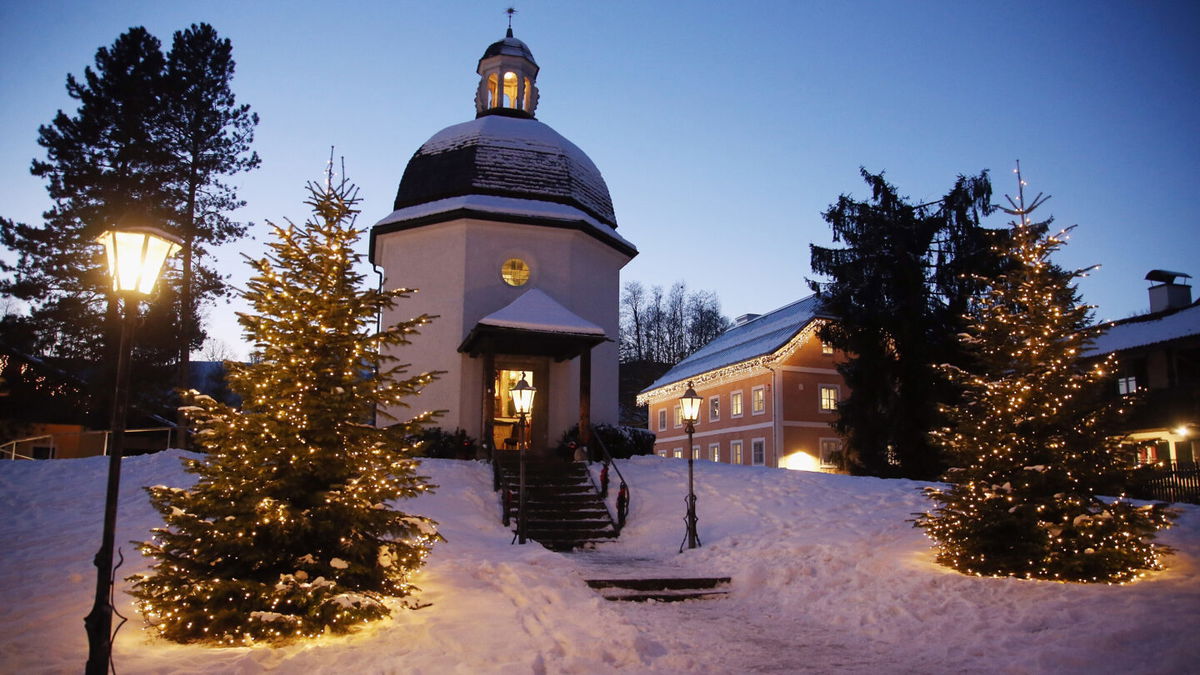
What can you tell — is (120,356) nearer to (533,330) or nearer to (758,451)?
(533,330)

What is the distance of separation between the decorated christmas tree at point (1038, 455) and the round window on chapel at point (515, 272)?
12688 millimetres

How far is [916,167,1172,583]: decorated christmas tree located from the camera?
927 cm

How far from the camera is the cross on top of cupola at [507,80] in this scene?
25.3 m

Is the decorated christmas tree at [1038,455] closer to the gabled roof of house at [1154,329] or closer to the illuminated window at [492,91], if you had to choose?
the gabled roof of house at [1154,329]

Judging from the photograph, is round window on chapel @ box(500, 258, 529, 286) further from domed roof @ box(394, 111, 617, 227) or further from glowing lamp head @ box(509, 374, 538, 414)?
glowing lamp head @ box(509, 374, 538, 414)

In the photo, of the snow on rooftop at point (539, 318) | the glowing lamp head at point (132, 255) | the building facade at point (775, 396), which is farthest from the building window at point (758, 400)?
the glowing lamp head at point (132, 255)

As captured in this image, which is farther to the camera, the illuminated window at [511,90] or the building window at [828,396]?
the building window at [828,396]

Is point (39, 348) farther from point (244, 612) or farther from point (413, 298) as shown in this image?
point (244, 612)

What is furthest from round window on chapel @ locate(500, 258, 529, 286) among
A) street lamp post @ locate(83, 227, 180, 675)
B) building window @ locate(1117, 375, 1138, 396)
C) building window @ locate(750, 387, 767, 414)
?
building window @ locate(1117, 375, 1138, 396)

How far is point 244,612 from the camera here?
22.6ft

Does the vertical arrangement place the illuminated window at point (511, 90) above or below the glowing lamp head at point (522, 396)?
above

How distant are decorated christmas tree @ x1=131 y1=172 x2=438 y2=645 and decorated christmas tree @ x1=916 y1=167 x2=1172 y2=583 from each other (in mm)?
7271

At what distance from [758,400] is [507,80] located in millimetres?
17489

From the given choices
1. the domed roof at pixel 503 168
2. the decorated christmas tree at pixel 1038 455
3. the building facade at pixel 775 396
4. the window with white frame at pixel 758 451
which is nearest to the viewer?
A: the decorated christmas tree at pixel 1038 455
